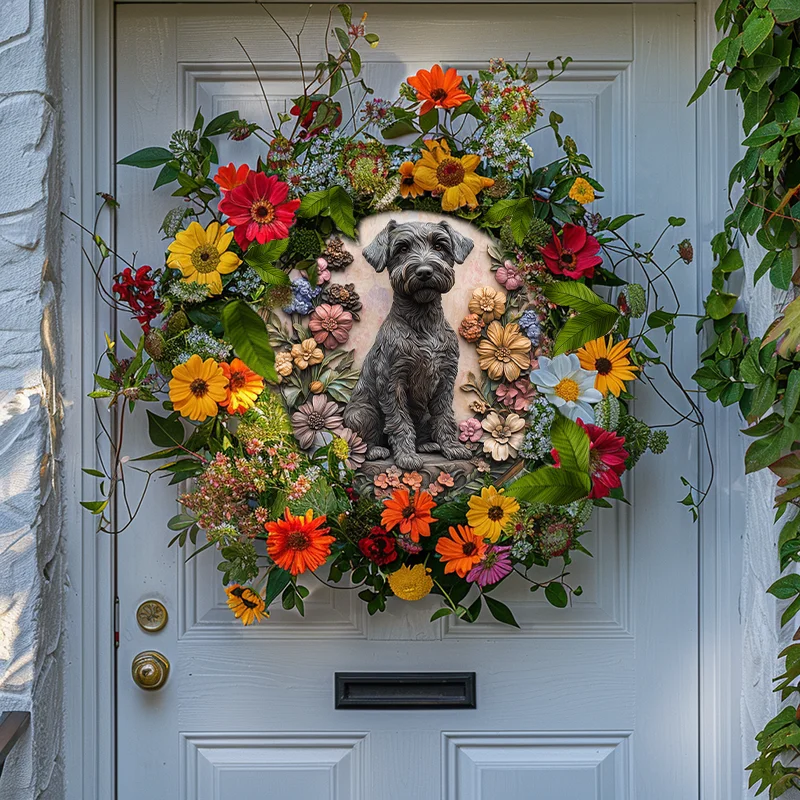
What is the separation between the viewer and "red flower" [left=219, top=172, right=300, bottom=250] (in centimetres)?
125

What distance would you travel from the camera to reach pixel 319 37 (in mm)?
1422

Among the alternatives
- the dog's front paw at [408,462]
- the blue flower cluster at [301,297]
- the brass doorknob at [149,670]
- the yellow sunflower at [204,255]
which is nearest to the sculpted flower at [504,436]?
the dog's front paw at [408,462]

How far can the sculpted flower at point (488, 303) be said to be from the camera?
130 cm

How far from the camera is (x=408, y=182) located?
1303 mm

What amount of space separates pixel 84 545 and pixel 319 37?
93 centimetres

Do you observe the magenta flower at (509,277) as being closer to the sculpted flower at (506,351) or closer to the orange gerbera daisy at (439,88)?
the sculpted flower at (506,351)

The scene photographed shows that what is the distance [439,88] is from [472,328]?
37cm

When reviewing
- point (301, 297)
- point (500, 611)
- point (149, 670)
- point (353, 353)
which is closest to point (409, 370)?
point (353, 353)

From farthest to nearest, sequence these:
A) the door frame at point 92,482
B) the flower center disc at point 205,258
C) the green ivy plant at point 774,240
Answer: the door frame at point 92,482, the flower center disc at point 205,258, the green ivy plant at point 774,240

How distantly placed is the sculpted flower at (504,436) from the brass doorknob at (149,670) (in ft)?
2.15

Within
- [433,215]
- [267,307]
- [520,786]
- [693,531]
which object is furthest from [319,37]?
[520,786]

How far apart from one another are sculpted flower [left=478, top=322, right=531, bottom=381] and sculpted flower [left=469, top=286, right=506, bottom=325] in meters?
0.02

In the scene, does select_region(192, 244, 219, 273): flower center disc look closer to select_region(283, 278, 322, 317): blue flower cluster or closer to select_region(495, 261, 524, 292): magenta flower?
select_region(283, 278, 322, 317): blue flower cluster

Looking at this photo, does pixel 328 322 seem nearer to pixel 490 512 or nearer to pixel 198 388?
pixel 198 388
